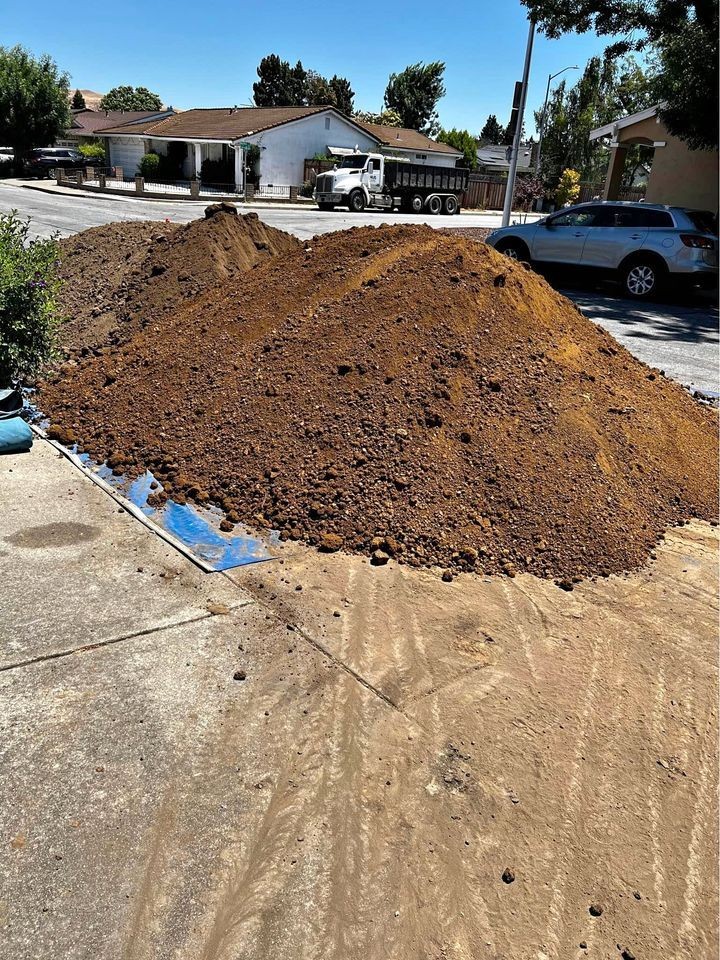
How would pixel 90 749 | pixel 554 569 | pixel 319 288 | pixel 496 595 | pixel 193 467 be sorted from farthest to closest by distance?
pixel 319 288 < pixel 193 467 < pixel 554 569 < pixel 496 595 < pixel 90 749

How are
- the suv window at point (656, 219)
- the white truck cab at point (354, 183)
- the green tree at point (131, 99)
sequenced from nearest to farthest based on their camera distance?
the suv window at point (656, 219), the white truck cab at point (354, 183), the green tree at point (131, 99)

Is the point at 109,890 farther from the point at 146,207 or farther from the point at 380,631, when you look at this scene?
the point at 146,207

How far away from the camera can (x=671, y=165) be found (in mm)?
23438

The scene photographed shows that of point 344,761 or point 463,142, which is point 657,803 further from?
point 463,142

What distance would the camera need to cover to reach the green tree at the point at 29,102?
44438 millimetres

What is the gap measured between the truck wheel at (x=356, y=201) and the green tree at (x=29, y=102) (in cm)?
2301

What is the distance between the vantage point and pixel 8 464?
6012mm

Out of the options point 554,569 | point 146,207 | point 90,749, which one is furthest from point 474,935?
point 146,207

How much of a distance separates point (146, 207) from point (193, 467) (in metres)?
26.4

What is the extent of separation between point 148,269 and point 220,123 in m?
39.8

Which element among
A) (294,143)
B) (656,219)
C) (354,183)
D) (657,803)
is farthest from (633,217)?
(294,143)

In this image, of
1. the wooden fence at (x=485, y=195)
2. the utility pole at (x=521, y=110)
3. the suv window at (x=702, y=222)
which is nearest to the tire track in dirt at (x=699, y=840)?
the suv window at (x=702, y=222)

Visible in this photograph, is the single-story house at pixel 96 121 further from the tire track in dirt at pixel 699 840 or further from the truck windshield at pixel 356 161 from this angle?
the tire track in dirt at pixel 699 840

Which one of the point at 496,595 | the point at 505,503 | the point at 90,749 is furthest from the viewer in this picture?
the point at 505,503
